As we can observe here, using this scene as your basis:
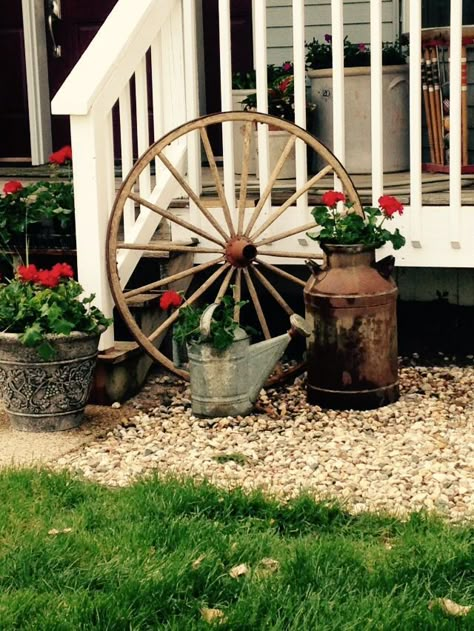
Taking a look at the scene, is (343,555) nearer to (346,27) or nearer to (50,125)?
(346,27)

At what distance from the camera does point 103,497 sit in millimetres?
3705

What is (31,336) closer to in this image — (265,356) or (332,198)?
(265,356)

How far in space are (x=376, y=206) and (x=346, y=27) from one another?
2169mm

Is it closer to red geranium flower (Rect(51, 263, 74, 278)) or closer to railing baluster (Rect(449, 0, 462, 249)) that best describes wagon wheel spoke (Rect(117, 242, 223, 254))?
red geranium flower (Rect(51, 263, 74, 278))

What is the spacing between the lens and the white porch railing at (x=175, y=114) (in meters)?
4.78

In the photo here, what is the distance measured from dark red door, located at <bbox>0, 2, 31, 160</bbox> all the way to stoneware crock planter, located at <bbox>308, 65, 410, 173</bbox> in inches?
89.3

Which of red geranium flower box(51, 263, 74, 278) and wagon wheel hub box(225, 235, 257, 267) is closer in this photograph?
red geranium flower box(51, 263, 74, 278)

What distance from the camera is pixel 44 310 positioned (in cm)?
446

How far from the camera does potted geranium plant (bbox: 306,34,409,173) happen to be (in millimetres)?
6367

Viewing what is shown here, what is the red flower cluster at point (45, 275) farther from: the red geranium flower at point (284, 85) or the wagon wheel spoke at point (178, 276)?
the red geranium flower at point (284, 85)

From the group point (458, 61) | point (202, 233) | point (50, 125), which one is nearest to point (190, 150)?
point (202, 233)

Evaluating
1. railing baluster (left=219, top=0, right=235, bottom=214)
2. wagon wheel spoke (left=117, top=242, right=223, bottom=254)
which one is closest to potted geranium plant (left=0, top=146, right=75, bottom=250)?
wagon wheel spoke (left=117, top=242, right=223, bottom=254)

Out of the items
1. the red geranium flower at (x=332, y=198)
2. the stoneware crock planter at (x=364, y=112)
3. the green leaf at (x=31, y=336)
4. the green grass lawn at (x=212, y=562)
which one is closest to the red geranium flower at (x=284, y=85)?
the stoneware crock planter at (x=364, y=112)

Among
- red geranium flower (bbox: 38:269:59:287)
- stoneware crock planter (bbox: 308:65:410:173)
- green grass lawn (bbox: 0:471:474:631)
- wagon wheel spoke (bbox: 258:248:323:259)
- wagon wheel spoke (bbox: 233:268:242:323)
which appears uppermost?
stoneware crock planter (bbox: 308:65:410:173)
